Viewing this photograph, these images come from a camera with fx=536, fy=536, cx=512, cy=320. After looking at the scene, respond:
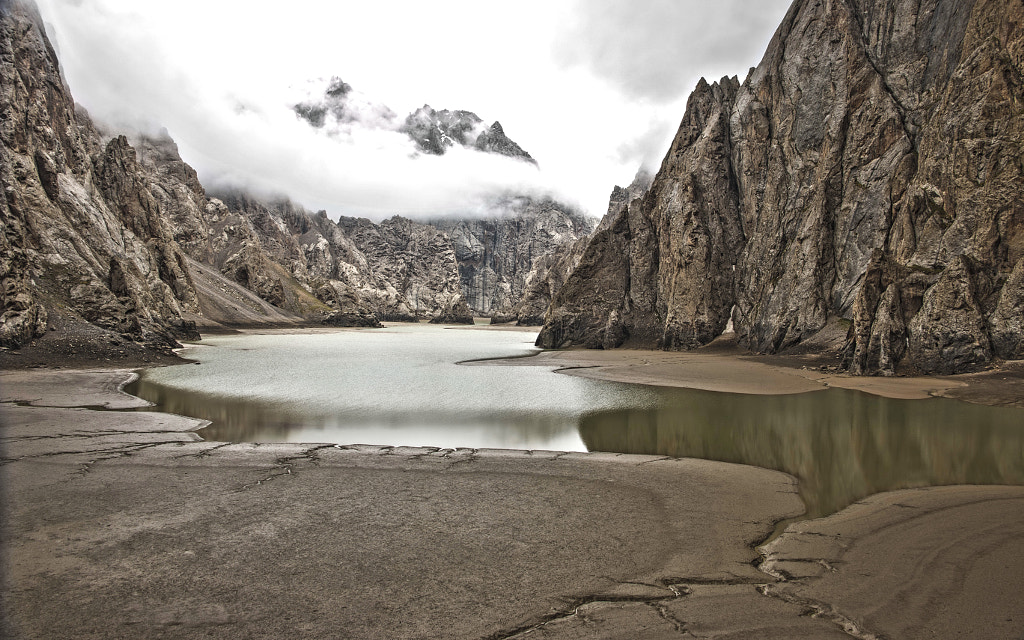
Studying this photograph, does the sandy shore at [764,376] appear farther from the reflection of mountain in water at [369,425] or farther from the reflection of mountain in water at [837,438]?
the reflection of mountain in water at [369,425]

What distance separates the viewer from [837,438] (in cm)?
1480

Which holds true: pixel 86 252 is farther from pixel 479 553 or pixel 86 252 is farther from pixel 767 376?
pixel 767 376

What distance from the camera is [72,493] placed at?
8930 mm

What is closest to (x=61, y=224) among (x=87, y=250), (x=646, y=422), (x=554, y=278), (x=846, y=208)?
(x=87, y=250)

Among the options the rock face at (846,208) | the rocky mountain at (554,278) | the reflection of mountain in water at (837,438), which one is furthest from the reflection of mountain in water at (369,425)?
the rocky mountain at (554,278)

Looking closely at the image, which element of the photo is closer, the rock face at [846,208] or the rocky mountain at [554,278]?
the rock face at [846,208]

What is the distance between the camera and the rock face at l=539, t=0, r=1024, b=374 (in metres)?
25.2

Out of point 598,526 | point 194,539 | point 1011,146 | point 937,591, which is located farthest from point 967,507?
point 1011,146

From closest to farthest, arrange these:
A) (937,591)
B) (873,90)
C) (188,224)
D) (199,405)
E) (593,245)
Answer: (937,591) < (199,405) < (873,90) < (593,245) < (188,224)

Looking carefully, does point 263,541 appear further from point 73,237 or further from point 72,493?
point 73,237

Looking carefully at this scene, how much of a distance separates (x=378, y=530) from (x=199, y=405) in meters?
15.9

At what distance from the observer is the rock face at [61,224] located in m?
30.6

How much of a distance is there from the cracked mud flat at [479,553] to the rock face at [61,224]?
1369cm

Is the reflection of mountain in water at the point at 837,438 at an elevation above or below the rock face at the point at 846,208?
below
